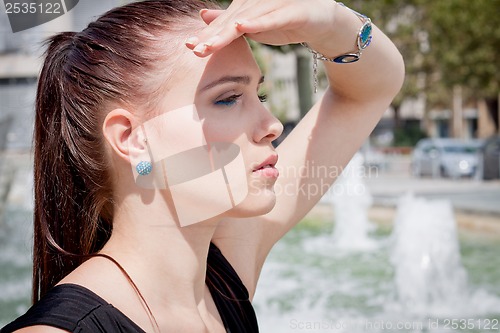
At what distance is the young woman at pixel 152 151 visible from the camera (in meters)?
1.35

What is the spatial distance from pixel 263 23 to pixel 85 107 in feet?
1.36

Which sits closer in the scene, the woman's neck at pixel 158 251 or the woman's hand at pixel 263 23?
the woman's hand at pixel 263 23

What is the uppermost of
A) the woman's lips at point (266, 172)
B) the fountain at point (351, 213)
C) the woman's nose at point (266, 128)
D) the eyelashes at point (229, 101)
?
the eyelashes at point (229, 101)

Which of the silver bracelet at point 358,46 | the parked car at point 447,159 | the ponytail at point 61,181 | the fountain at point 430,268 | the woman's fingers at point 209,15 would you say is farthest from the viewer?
the parked car at point 447,159

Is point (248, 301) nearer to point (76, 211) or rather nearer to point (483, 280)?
point (76, 211)

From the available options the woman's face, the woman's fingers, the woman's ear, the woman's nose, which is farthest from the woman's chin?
the woman's fingers

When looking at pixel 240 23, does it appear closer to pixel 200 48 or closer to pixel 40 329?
pixel 200 48

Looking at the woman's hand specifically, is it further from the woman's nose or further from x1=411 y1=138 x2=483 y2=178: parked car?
x1=411 y1=138 x2=483 y2=178: parked car

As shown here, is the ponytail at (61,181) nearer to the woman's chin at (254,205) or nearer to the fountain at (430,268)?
the woman's chin at (254,205)

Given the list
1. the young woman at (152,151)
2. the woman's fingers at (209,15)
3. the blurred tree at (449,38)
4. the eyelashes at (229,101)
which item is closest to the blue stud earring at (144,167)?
the young woman at (152,151)

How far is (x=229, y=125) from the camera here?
1366mm

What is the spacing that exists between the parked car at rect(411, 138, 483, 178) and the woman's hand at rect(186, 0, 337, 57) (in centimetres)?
1888

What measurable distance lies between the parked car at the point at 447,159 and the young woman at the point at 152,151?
61.9 ft

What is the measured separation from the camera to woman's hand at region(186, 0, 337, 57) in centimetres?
119
